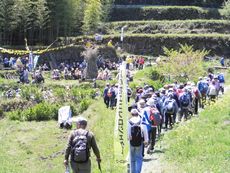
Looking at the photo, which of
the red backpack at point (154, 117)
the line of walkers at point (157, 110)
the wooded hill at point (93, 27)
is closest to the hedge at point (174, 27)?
the wooded hill at point (93, 27)

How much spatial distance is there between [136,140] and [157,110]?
3.05 metres

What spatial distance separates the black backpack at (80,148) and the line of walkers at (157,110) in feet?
6.61

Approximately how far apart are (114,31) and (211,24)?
11.1 meters

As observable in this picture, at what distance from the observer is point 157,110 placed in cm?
1405

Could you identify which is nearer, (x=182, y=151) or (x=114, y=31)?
(x=182, y=151)

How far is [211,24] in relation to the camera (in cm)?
5709

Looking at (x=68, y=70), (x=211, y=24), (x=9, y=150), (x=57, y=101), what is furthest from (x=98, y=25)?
(x=9, y=150)

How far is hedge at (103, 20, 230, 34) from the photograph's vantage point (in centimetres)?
5678

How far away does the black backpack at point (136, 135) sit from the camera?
11.1m

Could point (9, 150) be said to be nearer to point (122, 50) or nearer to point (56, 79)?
point (56, 79)

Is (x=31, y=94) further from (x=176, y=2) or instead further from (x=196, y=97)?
(x=176, y=2)

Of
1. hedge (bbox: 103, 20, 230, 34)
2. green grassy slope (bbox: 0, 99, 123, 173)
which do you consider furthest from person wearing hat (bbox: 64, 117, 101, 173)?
hedge (bbox: 103, 20, 230, 34)

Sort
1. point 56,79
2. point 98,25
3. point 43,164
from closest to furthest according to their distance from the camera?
point 43,164 → point 56,79 → point 98,25

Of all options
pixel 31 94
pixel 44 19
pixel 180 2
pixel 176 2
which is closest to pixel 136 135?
pixel 31 94
